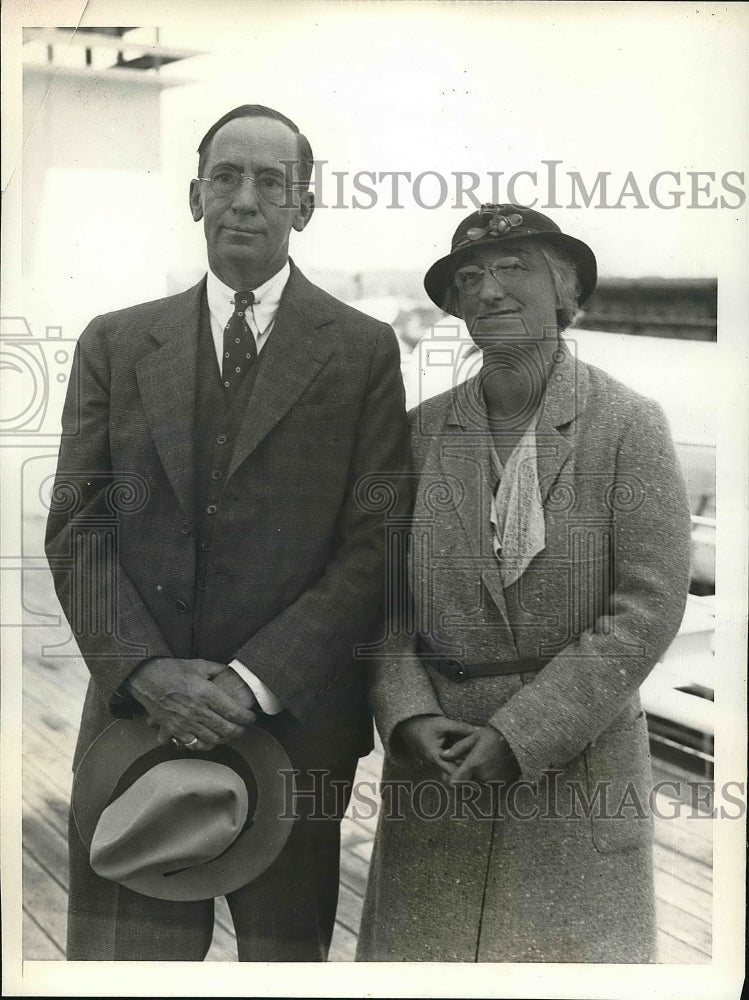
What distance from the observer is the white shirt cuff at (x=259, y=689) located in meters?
2.90

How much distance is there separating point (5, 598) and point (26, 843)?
0.72 metres

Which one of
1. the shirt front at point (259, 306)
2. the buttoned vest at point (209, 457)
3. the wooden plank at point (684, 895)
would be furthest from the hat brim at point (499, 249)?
the wooden plank at point (684, 895)

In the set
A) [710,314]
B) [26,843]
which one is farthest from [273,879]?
[710,314]

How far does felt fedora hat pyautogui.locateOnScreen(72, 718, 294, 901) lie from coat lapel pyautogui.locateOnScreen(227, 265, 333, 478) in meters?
0.78

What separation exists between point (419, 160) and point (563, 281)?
1.69 ft

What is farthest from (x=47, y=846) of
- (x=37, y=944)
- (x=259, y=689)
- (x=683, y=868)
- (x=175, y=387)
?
(x=683, y=868)

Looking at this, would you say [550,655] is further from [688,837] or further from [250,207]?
[250,207]

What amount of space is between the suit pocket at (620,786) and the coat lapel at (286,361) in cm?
123

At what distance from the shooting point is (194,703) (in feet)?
9.59

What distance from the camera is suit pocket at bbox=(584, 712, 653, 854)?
2918 millimetres

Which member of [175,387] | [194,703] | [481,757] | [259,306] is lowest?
[481,757]

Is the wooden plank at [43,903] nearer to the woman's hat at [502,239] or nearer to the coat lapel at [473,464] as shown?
the coat lapel at [473,464]

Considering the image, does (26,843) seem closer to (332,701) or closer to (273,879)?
(273,879)

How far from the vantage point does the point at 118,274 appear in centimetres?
300
